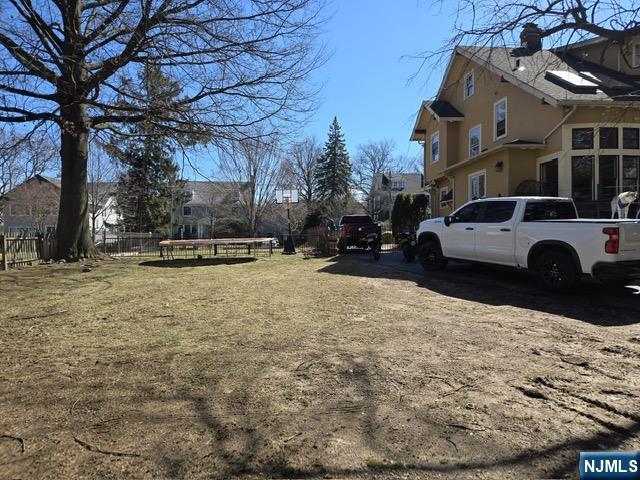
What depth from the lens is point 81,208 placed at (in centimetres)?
1708

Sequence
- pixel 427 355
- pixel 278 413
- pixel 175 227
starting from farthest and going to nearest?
1. pixel 175 227
2. pixel 427 355
3. pixel 278 413

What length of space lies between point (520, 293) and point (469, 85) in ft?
57.0

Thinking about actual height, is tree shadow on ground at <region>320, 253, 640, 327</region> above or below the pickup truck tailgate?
below

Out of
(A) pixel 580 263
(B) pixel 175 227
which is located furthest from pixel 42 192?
(A) pixel 580 263

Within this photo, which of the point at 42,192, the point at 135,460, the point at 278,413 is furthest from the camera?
the point at 42,192

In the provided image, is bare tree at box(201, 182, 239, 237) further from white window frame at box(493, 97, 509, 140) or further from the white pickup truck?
the white pickup truck

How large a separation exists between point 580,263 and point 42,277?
13.0 meters

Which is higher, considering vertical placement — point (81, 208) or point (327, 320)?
point (81, 208)

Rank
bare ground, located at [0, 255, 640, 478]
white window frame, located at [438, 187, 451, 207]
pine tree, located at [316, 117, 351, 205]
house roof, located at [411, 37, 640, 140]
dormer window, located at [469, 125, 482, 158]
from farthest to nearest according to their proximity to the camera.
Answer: pine tree, located at [316, 117, 351, 205] → white window frame, located at [438, 187, 451, 207] → dormer window, located at [469, 125, 482, 158] → house roof, located at [411, 37, 640, 140] → bare ground, located at [0, 255, 640, 478]

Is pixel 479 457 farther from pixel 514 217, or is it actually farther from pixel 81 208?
pixel 81 208

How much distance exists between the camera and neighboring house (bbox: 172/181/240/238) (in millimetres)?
50950

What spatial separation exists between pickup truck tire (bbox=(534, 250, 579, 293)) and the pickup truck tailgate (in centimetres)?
86

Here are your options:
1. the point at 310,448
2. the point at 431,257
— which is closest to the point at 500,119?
the point at 431,257

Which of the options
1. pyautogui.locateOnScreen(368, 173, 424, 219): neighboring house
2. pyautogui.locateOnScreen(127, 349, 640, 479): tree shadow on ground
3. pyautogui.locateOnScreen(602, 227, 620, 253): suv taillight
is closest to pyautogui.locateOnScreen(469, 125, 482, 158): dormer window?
pyautogui.locateOnScreen(602, 227, 620, 253): suv taillight
